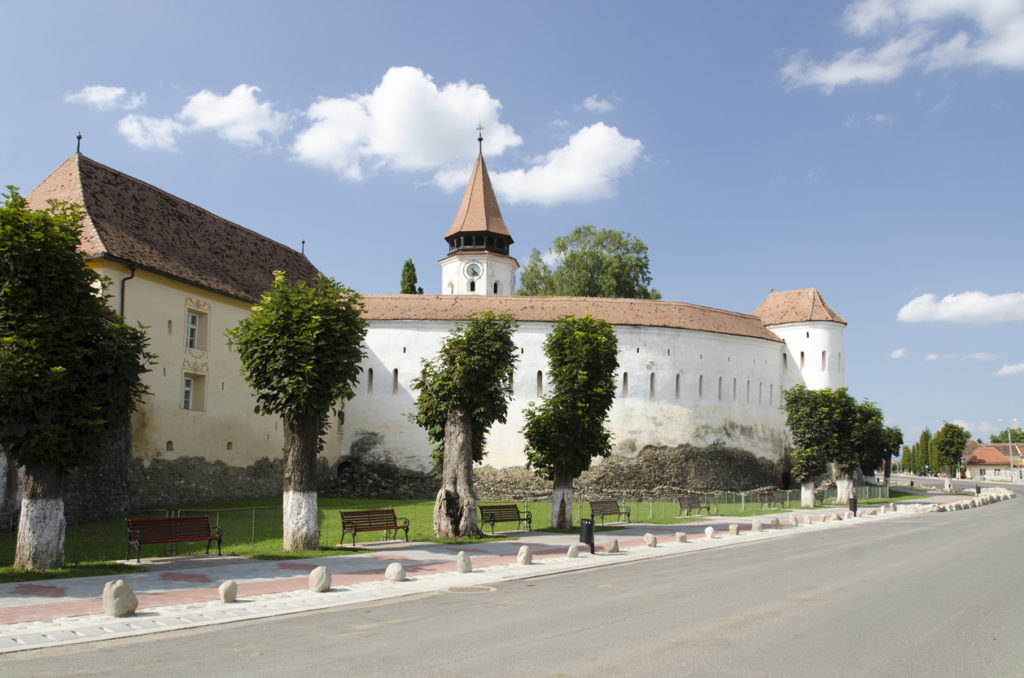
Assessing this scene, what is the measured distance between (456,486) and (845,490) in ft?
103

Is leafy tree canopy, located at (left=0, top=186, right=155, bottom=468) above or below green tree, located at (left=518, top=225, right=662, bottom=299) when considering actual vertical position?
below

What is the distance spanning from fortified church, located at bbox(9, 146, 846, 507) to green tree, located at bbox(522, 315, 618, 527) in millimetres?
4705

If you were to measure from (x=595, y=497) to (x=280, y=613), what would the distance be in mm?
32206

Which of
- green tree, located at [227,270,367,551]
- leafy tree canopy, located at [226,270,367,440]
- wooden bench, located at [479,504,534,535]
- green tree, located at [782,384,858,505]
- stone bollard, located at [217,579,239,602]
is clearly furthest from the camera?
green tree, located at [782,384,858,505]

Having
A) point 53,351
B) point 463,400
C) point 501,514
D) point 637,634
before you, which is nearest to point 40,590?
point 53,351

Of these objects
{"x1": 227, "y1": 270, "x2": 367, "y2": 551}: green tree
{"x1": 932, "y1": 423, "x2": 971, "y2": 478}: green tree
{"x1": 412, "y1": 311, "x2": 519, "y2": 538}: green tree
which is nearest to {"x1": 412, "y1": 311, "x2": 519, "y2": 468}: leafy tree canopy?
{"x1": 412, "y1": 311, "x2": 519, "y2": 538}: green tree

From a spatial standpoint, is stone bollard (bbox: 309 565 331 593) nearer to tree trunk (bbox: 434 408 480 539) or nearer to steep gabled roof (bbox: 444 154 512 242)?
tree trunk (bbox: 434 408 480 539)

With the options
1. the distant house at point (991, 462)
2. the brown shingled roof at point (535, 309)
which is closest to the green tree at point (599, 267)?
the brown shingled roof at point (535, 309)

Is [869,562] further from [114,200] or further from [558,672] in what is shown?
[114,200]

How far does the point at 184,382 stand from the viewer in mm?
30766

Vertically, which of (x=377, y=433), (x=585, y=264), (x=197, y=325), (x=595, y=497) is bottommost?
(x=595, y=497)

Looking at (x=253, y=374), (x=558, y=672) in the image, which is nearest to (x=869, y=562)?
(x=558, y=672)

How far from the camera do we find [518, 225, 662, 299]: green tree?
213 feet

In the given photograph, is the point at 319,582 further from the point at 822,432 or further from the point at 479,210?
the point at 479,210
